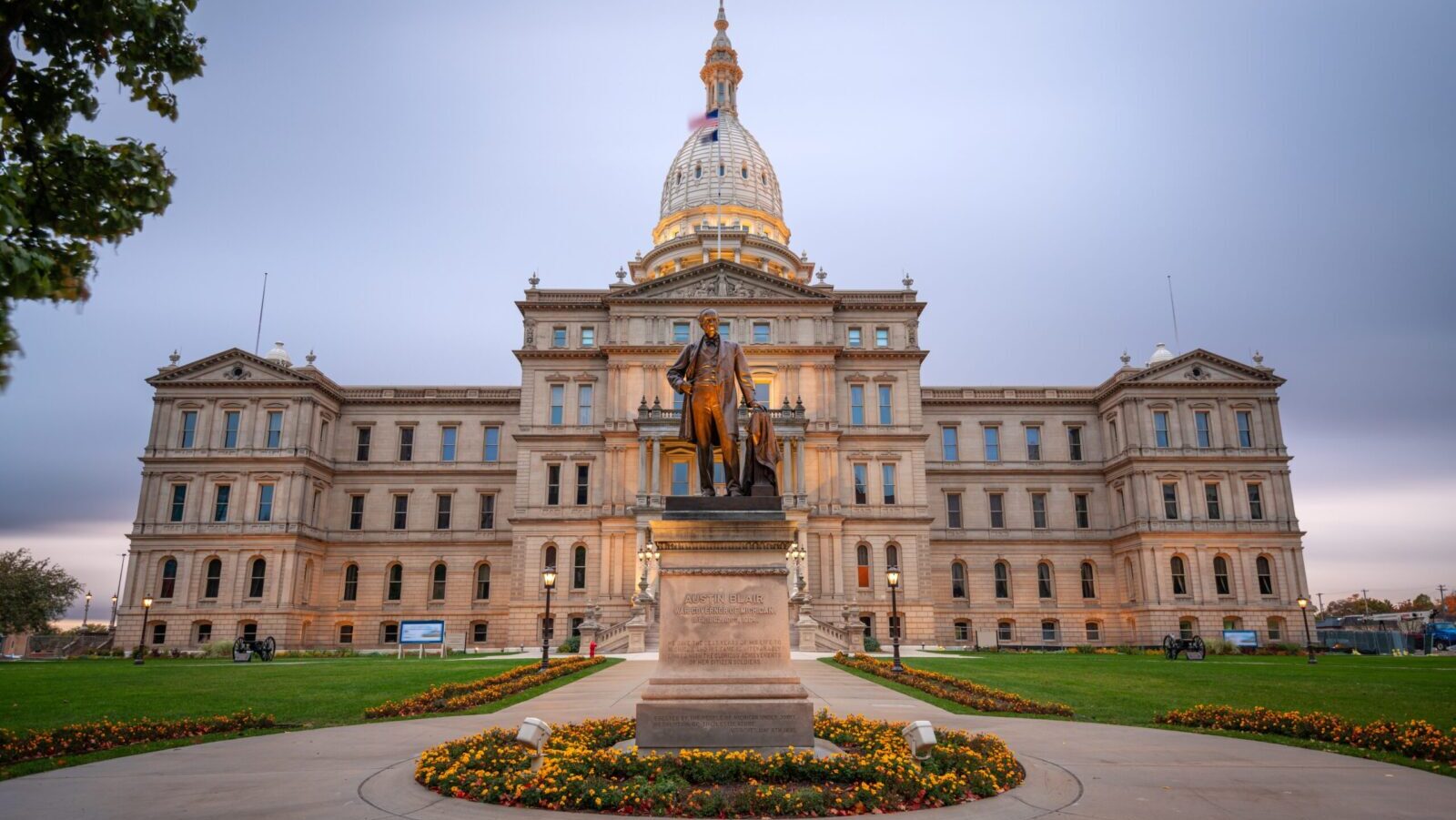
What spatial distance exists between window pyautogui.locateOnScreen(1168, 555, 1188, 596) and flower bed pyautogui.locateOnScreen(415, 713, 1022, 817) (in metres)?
54.1

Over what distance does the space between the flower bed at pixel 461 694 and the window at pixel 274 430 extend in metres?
38.9

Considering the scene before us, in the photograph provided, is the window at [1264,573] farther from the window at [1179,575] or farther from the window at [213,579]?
the window at [213,579]

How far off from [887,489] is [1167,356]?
26016 mm

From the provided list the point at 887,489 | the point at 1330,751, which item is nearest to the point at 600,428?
the point at 887,489

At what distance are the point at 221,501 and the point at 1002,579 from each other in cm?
5185

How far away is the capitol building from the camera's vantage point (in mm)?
52688

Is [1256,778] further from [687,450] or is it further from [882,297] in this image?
[882,297]

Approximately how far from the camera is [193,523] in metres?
56.3

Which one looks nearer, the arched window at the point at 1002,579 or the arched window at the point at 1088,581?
the arched window at the point at 1002,579

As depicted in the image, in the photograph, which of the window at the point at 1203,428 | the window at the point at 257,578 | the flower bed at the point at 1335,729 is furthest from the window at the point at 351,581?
the window at the point at 1203,428

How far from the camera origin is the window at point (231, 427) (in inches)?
2265

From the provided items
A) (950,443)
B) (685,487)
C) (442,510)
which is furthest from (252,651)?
(950,443)

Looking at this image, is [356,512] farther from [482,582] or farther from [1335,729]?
[1335,729]

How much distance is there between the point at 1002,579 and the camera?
61.1 metres
